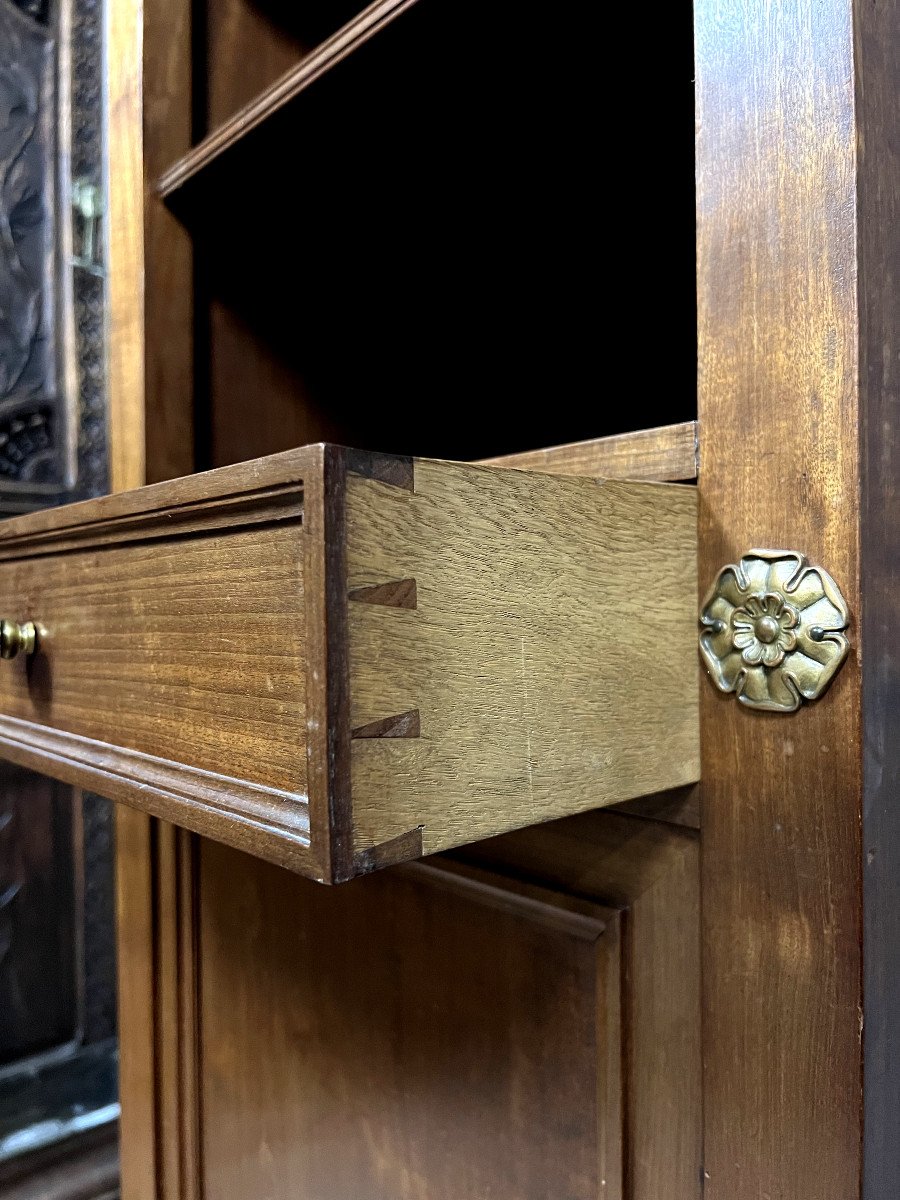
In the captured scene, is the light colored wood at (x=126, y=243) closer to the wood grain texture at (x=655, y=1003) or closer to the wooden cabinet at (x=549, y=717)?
the wooden cabinet at (x=549, y=717)

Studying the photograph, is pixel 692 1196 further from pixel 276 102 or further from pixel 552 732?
pixel 276 102

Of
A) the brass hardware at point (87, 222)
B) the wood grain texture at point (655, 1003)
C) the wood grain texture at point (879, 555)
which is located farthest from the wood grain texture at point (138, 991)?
the brass hardware at point (87, 222)

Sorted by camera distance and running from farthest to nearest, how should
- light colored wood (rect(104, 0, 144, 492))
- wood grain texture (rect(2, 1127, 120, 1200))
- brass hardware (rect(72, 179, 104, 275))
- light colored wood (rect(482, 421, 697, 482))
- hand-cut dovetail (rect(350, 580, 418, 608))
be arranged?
brass hardware (rect(72, 179, 104, 275)) → wood grain texture (rect(2, 1127, 120, 1200)) → light colored wood (rect(104, 0, 144, 492)) → light colored wood (rect(482, 421, 697, 482)) → hand-cut dovetail (rect(350, 580, 418, 608))

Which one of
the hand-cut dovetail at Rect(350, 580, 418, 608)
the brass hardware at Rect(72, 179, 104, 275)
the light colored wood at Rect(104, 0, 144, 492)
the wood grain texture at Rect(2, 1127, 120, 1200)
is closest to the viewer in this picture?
the hand-cut dovetail at Rect(350, 580, 418, 608)

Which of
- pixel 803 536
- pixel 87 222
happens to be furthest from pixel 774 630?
pixel 87 222

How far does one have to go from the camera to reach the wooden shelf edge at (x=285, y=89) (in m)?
0.46

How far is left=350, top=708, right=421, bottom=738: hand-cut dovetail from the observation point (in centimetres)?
26

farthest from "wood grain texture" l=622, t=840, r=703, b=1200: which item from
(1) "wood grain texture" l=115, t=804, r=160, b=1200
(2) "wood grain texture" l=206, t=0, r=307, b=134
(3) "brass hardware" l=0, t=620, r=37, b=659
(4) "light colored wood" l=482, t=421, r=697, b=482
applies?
(2) "wood grain texture" l=206, t=0, r=307, b=134

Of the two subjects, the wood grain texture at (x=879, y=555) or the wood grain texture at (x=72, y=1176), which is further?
the wood grain texture at (x=72, y=1176)

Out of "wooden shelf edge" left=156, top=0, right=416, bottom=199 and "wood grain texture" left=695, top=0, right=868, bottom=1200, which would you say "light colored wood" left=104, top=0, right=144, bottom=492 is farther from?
"wood grain texture" left=695, top=0, right=868, bottom=1200

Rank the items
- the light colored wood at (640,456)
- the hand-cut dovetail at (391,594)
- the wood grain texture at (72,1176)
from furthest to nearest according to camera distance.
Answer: the wood grain texture at (72,1176) → the light colored wood at (640,456) → the hand-cut dovetail at (391,594)

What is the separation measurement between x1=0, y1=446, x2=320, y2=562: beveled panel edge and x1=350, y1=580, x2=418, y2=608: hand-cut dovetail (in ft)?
0.11

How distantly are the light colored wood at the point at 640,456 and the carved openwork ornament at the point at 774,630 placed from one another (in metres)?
0.05

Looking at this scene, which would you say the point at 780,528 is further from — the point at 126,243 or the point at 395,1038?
the point at 126,243
